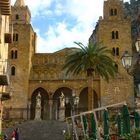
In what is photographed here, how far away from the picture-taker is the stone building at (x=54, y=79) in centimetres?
5856

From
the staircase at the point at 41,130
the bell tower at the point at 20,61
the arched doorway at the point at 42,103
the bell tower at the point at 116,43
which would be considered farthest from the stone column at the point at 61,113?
the staircase at the point at 41,130

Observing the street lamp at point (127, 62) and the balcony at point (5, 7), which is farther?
the balcony at point (5, 7)

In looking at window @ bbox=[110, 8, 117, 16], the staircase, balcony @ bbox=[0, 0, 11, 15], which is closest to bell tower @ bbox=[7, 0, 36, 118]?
the staircase

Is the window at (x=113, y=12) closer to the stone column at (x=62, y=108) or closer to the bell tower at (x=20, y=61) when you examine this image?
the bell tower at (x=20, y=61)

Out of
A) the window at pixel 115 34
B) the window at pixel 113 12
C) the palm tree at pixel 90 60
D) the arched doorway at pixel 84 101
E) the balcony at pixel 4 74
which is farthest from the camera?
the window at pixel 113 12

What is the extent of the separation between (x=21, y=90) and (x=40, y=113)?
13.5ft

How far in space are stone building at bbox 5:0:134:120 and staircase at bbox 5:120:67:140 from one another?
24.2ft

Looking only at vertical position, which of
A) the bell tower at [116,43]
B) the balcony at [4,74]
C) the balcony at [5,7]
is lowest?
the balcony at [4,74]

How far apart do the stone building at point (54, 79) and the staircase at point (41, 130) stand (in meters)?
7.36

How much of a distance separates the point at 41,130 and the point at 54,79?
1508 centimetres

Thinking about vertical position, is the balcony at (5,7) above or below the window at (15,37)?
below

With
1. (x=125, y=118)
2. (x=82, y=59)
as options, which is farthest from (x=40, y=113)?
(x=125, y=118)

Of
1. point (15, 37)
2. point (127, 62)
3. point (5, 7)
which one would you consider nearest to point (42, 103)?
point (15, 37)

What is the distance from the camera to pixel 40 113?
58.8m
